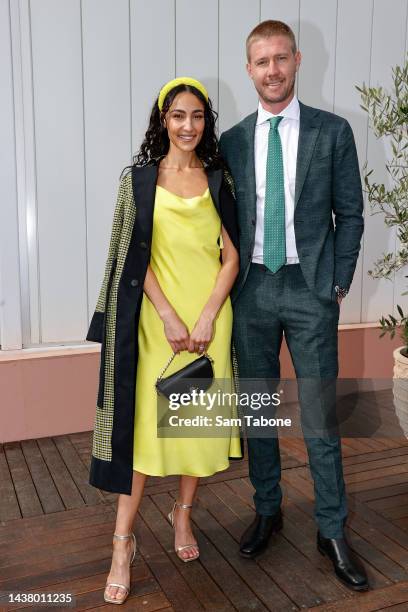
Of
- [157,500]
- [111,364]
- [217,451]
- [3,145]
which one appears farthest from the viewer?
[3,145]

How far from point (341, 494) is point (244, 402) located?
47cm

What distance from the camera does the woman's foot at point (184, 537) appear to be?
2262 mm

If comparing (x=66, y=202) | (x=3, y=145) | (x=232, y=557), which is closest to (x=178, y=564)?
(x=232, y=557)

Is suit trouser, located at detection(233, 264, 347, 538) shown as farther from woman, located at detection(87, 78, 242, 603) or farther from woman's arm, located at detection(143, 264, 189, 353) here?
woman's arm, located at detection(143, 264, 189, 353)

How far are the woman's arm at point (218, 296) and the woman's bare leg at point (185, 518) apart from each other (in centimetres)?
53

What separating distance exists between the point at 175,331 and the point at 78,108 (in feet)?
6.72

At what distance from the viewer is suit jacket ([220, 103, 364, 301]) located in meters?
2.11

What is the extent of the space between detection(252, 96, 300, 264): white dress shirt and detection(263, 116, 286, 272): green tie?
0.9 inches

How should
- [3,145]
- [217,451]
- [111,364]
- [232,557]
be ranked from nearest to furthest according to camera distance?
1. [111,364]
2. [217,451]
3. [232,557]
4. [3,145]

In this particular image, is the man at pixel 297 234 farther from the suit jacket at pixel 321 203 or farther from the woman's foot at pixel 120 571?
the woman's foot at pixel 120 571

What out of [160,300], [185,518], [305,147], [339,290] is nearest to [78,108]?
[305,147]

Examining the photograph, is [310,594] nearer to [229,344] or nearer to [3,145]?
[229,344]

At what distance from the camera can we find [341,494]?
2.18 meters

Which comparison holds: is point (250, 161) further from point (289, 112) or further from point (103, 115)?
point (103, 115)
